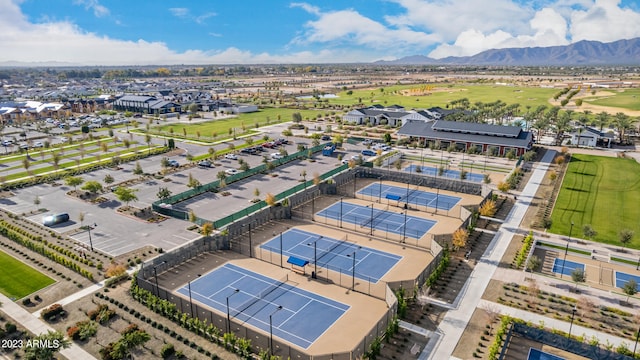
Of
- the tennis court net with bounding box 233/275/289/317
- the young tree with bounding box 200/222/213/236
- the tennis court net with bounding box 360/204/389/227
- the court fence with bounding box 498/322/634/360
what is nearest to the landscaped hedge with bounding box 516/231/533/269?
the court fence with bounding box 498/322/634/360

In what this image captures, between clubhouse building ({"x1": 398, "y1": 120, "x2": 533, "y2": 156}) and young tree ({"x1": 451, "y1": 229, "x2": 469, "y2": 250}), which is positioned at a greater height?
clubhouse building ({"x1": 398, "y1": 120, "x2": 533, "y2": 156})

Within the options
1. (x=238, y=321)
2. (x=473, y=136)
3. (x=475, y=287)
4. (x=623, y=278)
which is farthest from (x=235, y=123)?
(x=623, y=278)

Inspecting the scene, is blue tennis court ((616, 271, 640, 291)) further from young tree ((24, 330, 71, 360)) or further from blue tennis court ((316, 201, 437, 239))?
young tree ((24, 330, 71, 360))

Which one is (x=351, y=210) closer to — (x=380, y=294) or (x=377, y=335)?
(x=380, y=294)

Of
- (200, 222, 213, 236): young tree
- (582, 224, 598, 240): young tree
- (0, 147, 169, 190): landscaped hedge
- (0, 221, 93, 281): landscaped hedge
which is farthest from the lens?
(0, 147, 169, 190): landscaped hedge

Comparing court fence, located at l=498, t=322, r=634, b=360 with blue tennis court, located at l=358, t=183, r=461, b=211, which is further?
blue tennis court, located at l=358, t=183, r=461, b=211

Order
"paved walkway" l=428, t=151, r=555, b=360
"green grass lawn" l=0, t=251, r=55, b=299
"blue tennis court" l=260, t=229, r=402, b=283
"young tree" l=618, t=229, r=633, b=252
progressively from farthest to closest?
"young tree" l=618, t=229, r=633, b=252 < "blue tennis court" l=260, t=229, r=402, b=283 < "green grass lawn" l=0, t=251, r=55, b=299 < "paved walkway" l=428, t=151, r=555, b=360
